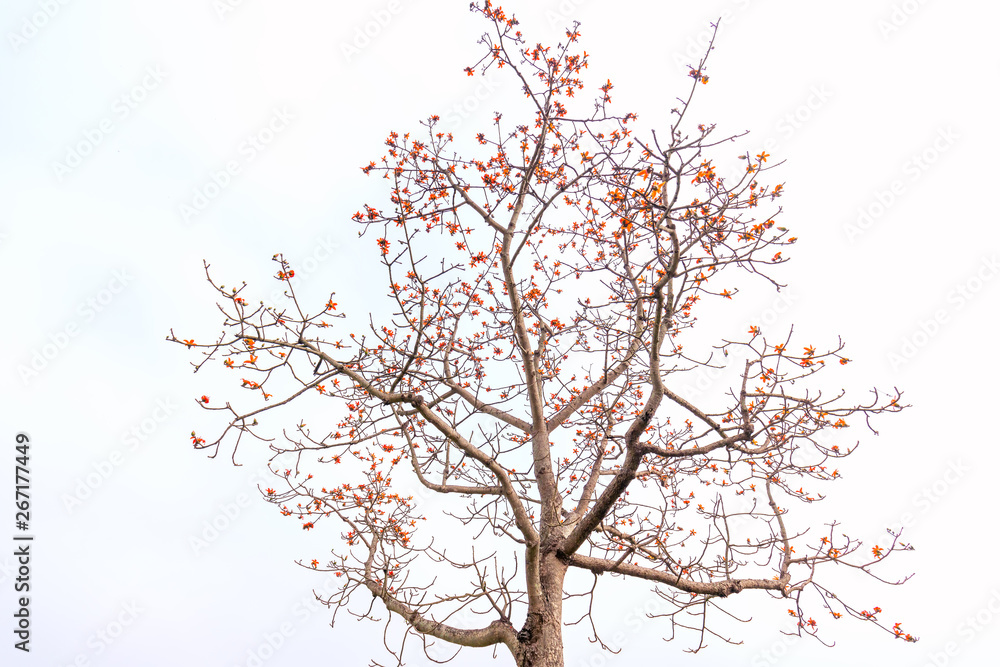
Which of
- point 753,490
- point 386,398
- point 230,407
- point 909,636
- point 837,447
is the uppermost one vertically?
point 753,490

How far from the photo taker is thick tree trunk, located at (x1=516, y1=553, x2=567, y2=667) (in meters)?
4.11

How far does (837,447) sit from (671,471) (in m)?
1.85

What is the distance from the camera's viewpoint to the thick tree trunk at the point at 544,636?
4.11 metres

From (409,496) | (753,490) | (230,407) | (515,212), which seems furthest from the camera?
(409,496)

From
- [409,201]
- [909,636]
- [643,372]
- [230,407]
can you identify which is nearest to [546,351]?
[643,372]

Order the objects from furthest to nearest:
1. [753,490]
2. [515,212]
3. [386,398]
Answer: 1. [753,490]
2. [515,212]
3. [386,398]

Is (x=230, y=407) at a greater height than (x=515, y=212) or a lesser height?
lesser

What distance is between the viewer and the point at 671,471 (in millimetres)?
5547

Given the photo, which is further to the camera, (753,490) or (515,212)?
(753,490)

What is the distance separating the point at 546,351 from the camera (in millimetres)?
5125

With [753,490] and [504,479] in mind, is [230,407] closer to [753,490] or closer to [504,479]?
[504,479]

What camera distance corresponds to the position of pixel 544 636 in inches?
163

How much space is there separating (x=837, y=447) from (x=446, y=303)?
8.27ft

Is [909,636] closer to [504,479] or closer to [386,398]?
[504,479]
